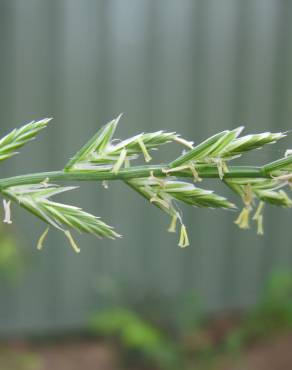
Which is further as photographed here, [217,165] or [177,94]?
[177,94]

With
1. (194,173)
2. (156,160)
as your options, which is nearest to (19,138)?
(194,173)

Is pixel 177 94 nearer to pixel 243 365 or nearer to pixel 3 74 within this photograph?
pixel 3 74

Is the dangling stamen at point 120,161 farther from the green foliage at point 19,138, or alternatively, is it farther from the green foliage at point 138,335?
the green foliage at point 138,335

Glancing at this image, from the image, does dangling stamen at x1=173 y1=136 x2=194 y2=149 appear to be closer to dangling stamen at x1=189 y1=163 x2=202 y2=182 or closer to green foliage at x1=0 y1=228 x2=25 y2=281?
dangling stamen at x1=189 y1=163 x2=202 y2=182

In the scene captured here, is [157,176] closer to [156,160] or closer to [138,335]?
[138,335]

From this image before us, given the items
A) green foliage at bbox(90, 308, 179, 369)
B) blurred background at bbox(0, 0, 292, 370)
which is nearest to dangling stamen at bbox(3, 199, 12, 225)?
green foliage at bbox(90, 308, 179, 369)

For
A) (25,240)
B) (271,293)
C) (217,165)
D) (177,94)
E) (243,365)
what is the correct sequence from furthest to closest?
(177,94) < (25,240) < (271,293) < (243,365) < (217,165)

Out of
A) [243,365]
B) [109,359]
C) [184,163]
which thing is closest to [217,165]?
[184,163]
